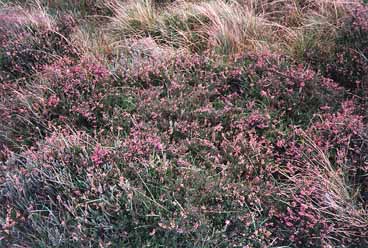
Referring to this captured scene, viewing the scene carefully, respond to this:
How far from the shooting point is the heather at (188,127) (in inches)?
113

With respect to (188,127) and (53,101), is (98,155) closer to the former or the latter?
(188,127)

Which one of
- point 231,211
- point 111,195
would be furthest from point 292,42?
point 111,195

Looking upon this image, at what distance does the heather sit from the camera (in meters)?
2.87

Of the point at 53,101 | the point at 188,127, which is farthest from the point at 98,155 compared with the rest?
the point at 53,101

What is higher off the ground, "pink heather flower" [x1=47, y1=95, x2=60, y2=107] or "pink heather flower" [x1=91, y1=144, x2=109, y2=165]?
"pink heather flower" [x1=47, y1=95, x2=60, y2=107]

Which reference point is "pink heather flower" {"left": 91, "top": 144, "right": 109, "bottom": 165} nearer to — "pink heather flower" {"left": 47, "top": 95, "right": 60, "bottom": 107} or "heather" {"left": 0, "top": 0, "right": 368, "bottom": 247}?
"heather" {"left": 0, "top": 0, "right": 368, "bottom": 247}

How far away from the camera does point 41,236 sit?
2.87 metres

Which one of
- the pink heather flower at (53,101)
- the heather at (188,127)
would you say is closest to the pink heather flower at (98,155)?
the heather at (188,127)

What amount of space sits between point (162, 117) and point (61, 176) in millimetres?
978

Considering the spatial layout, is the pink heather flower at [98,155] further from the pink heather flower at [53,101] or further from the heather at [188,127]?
the pink heather flower at [53,101]

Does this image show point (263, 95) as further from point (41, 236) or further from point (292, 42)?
point (41, 236)

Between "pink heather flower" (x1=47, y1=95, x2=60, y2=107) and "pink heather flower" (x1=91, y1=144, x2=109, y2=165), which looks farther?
"pink heather flower" (x1=47, y1=95, x2=60, y2=107)

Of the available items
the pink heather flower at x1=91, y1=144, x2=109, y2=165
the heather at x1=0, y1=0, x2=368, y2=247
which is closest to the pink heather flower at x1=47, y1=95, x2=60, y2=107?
the heather at x1=0, y1=0, x2=368, y2=247

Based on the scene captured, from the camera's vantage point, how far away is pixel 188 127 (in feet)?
11.5
